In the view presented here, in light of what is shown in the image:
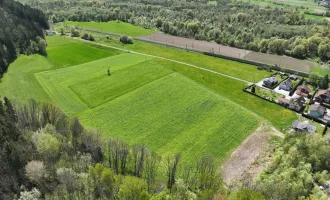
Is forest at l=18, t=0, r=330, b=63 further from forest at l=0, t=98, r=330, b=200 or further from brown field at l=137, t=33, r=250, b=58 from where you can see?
forest at l=0, t=98, r=330, b=200

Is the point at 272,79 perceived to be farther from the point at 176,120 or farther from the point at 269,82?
the point at 176,120

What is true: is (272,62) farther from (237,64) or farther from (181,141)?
(181,141)

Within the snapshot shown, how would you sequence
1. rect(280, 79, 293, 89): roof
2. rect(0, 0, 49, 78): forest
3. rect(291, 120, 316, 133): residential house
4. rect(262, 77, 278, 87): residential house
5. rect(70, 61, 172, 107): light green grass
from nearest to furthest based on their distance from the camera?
1. rect(291, 120, 316, 133): residential house
2. rect(70, 61, 172, 107): light green grass
3. rect(280, 79, 293, 89): roof
4. rect(262, 77, 278, 87): residential house
5. rect(0, 0, 49, 78): forest

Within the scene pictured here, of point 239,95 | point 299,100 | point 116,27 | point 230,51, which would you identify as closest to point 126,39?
point 116,27

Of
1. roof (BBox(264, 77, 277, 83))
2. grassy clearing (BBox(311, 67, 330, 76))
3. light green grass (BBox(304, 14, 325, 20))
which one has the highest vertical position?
light green grass (BBox(304, 14, 325, 20))

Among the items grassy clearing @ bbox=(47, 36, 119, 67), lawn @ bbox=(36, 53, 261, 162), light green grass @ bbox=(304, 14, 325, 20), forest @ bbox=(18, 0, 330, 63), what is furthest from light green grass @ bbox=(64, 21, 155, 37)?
light green grass @ bbox=(304, 14, 325, 20)

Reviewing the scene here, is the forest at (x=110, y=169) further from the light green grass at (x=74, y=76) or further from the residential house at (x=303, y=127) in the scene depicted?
the light green grass at (x=74, y=76)

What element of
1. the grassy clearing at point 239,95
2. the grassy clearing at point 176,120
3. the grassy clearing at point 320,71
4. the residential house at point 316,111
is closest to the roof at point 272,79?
the grassy clearing at point 239,95
